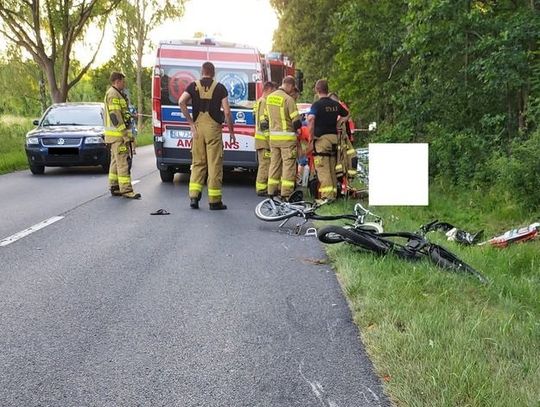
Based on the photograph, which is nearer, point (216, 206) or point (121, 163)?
point (216, 206)

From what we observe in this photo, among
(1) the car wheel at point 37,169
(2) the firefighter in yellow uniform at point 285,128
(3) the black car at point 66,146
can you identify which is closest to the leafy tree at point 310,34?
(3) the black car at point 66,146

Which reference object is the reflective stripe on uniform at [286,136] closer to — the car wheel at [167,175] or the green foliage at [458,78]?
the green foliage at [458,78]

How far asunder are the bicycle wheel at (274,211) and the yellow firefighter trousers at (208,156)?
1261 mm

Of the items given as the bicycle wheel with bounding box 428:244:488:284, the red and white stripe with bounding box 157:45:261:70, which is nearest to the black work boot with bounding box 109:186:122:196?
the red and white stripe with bounding box 157:45:261:70

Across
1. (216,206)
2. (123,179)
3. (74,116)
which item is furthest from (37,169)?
(216,206)

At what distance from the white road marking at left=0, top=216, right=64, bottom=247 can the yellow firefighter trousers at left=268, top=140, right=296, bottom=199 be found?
11.5 ft

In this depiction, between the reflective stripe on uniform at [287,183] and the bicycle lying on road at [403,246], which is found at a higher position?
the reflective stripe on uniform at [287,183]

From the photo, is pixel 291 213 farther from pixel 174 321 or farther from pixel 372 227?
pixel 174 321

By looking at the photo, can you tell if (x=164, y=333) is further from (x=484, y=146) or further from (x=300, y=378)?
(x=484, y=146)

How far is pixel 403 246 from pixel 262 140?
5380 millimetres

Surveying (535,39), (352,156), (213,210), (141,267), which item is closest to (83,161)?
(213,210)

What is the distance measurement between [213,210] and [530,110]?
198 inches

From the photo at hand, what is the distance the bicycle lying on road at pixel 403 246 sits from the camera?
500cm

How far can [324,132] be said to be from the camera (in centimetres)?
909
